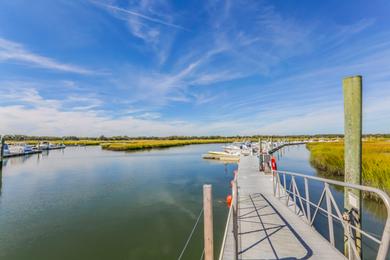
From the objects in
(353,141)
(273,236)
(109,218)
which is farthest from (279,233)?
(109,218)

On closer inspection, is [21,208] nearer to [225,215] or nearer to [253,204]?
[225,215]

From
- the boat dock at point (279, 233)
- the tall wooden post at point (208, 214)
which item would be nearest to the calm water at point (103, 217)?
the boat dock at point (279, 233)

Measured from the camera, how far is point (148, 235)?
7586mm

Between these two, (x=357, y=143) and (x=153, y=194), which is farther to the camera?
(x=153, y=194)

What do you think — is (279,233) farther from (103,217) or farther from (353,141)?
(103,217)

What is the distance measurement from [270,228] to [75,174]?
58.6 feet

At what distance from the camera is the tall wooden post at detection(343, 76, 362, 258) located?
4106mm

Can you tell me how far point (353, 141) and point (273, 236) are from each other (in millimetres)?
2410

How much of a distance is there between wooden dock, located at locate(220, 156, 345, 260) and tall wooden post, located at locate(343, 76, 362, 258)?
0.80 metres

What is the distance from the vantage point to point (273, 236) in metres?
4.61

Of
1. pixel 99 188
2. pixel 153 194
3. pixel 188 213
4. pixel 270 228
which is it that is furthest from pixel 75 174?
pixel 270 228

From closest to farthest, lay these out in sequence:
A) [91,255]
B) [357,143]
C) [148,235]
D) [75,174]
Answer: [357,143] → [91,255] → [148,235] → [75,174]

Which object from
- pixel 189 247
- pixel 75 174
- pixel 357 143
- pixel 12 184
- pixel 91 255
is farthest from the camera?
pixel 75 174

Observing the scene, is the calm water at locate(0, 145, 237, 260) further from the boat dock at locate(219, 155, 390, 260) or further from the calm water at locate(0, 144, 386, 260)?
the boat dock at locate(219, 155, 390, 260)
